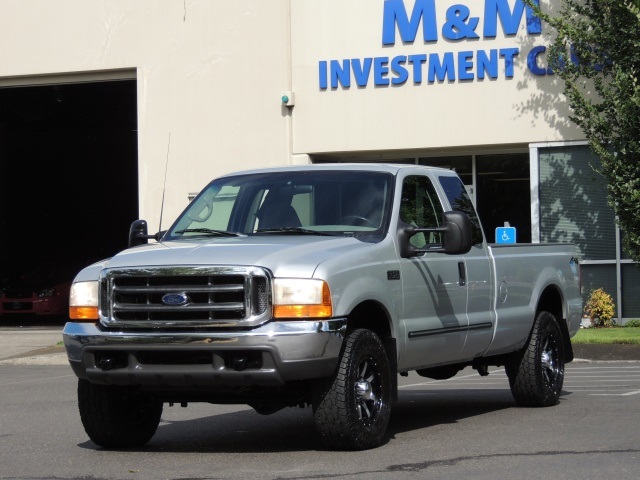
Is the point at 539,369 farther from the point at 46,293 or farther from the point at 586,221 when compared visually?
the point at 46,293

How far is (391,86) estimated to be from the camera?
84.5 feet

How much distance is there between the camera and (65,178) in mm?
47281

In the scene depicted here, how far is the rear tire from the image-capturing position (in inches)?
366

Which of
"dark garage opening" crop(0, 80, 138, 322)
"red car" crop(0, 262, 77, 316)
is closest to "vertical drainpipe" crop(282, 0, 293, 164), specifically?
Answer: "red car" crop(0, 262, 77, 316)

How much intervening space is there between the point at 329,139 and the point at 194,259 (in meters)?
17.7

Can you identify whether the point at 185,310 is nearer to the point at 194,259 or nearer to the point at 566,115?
the point at 194,259

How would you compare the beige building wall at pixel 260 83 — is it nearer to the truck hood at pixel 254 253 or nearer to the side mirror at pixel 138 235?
the side mirror at pixel 138 235

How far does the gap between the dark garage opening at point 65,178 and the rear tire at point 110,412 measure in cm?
2953

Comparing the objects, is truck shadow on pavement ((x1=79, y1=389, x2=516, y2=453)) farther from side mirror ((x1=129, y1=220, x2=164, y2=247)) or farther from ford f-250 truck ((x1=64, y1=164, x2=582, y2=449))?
side mirror ((x1=129, y1=220, x2=164, y2=247))

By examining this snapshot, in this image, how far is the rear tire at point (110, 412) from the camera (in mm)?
9305

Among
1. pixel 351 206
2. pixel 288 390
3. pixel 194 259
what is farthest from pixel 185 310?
pixel 351 206

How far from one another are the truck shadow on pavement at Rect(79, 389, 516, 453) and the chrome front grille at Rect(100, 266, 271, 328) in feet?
3.80

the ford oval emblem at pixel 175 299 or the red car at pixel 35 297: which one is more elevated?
the ford oval emblem at pixel 175 299

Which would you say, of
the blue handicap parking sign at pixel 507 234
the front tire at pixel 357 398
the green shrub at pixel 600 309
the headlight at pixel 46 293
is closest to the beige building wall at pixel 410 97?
the blue handicap parking sign at pixel 507 234
